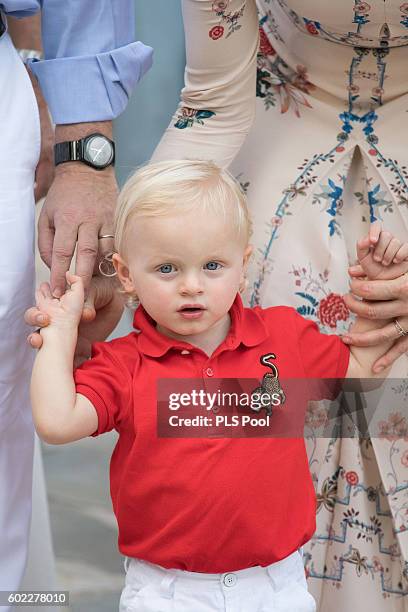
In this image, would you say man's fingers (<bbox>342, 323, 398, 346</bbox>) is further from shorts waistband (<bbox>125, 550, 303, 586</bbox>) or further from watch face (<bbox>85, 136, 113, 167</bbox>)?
watch face (<bbox>85, 136, 113, 167</bbox>)

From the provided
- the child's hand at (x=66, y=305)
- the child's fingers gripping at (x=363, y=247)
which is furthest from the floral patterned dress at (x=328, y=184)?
the child's hand at (x=66, y=305)

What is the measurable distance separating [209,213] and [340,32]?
509 mm

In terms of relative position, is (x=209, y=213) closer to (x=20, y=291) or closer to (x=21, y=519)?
(x=20, y=291)

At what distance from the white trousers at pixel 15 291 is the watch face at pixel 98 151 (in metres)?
0.10

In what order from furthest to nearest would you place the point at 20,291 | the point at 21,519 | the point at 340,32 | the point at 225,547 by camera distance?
the point at 340,32 < the point at 21,519 < the point at 20,291 < the point at 225,547

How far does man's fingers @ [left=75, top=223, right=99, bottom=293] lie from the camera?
154 centimetres

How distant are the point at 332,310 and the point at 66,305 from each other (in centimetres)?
50

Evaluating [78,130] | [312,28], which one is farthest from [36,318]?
[312,28]

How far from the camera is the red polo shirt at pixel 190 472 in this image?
141 centimetres

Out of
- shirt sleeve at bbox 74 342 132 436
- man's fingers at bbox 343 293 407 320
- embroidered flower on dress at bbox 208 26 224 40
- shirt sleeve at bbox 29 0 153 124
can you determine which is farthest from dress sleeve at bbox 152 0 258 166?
→ shirt sleeve at bbox 74 342 132 436

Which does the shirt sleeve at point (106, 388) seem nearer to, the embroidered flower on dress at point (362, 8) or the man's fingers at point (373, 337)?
the man's fingers at point (373, 337)

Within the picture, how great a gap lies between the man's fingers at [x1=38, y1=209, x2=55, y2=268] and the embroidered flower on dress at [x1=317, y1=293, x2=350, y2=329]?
46 centimetres

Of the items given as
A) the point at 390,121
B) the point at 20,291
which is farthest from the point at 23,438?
the point at 390,121

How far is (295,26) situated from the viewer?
71.9 inches
